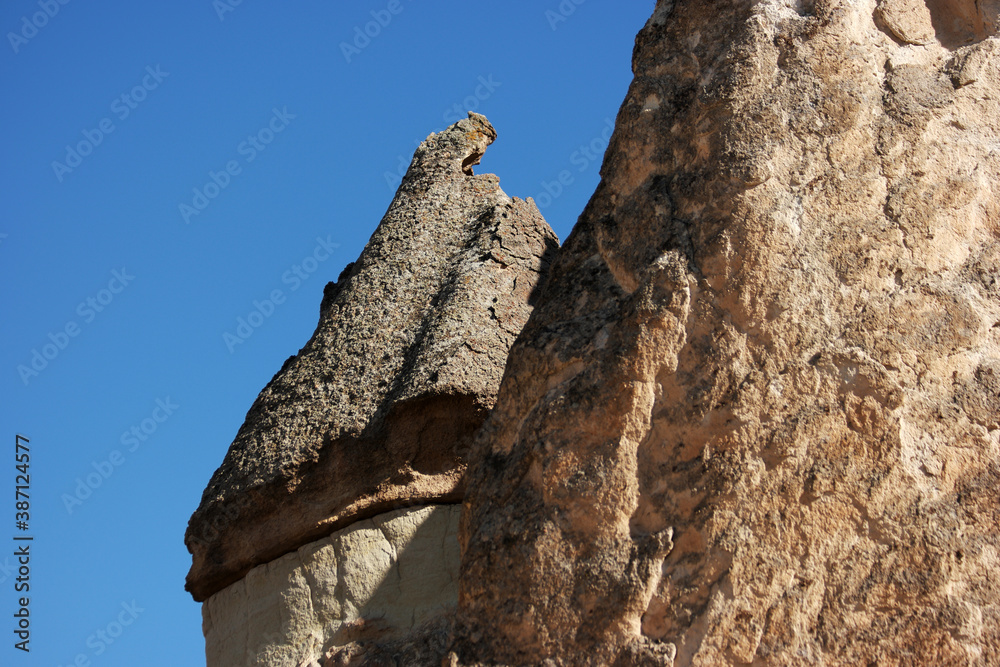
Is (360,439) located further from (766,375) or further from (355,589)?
(766,375)

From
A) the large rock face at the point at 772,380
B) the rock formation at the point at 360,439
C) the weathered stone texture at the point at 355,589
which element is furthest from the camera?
the rock formation at the point at 360,439

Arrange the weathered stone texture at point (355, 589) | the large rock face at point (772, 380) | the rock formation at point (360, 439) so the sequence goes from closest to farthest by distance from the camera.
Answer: the large rock face at point (772, 380) → the weathered stone texture at point (355, 589) → the rock formation at point (360, 439)

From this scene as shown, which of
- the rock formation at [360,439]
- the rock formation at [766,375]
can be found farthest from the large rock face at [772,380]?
the rock formation at [360,439]

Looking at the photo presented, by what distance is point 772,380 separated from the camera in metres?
2.90

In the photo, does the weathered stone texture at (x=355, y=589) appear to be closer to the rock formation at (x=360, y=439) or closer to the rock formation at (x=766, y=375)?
the rock formation at (x=360, y=439)

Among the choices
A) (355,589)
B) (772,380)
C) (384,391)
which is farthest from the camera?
(384,391)

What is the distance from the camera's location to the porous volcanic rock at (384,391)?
4.27 meters

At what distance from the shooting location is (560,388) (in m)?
3.15

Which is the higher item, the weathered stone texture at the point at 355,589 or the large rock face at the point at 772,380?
the large rock face at the point at 772,380

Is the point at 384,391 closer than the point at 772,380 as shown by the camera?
No

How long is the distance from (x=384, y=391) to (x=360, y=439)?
217mm

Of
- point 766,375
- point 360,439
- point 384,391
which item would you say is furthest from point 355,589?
point 766,375

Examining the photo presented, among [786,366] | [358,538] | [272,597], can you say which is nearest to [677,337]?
[786,366]

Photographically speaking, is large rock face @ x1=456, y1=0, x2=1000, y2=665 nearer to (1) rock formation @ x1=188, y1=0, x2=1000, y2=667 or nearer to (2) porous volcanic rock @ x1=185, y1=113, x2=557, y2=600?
(1) rock formation @ x1=188, y1=0, x2=1000, y2=667
